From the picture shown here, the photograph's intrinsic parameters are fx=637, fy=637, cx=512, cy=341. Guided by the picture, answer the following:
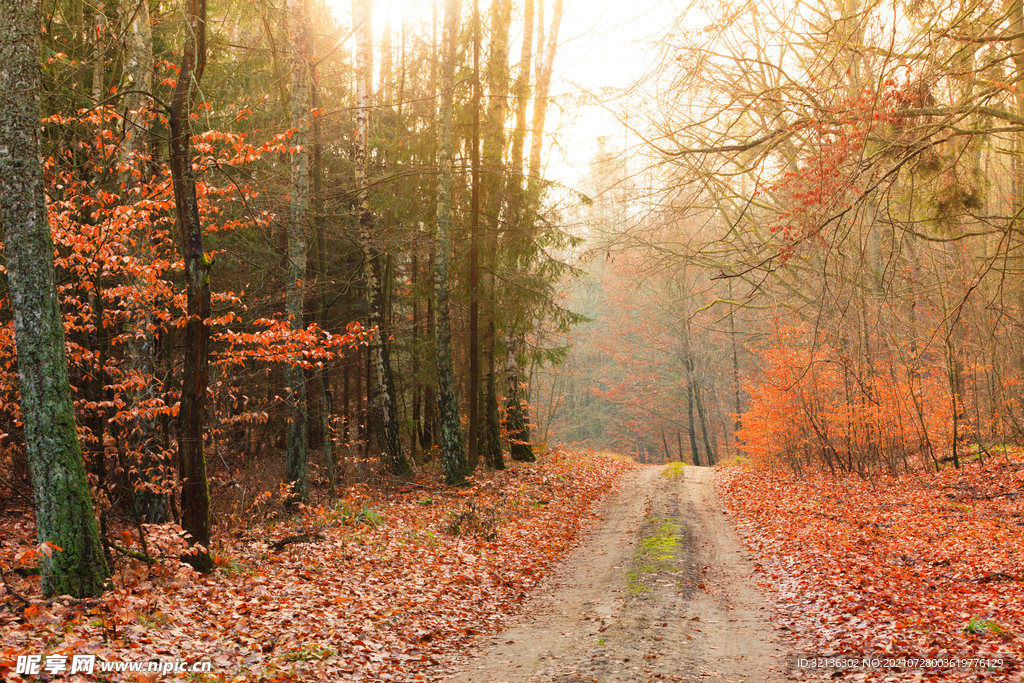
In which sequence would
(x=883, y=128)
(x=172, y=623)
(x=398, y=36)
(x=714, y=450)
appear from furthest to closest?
(x=714, y=450), (x=398, y=36), (x=883, y=128), (x=172, y=623)

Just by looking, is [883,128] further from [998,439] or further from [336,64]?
[336,64]

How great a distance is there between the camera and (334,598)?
22.7ft

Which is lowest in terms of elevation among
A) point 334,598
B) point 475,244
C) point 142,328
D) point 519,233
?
point 334,598

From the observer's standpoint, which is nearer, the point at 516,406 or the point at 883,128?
the point at 883,128

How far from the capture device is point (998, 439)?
14.9 meters

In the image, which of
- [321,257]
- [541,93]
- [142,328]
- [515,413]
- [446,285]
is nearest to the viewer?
[142,328]

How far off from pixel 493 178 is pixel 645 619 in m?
11.0

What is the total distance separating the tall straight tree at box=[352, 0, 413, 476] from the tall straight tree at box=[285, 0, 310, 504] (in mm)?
2352

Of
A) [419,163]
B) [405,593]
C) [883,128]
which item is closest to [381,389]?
[419,163]

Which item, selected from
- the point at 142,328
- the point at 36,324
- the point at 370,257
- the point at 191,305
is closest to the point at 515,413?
the point at 370,257

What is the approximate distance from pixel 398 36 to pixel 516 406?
10.5 meters

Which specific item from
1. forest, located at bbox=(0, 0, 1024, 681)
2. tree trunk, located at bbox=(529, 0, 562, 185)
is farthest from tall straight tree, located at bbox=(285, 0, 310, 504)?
tree trunk, located at bbox=(529, 0, 562, 185)

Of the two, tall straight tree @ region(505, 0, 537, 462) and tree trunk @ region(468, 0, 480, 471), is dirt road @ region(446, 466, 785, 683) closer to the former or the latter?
tree trunk @ region(468, 0, 480, 471)

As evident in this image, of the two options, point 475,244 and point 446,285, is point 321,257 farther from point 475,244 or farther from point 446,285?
point 475,244
